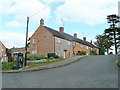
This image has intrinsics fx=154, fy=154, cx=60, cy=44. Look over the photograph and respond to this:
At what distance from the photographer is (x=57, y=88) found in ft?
27.0

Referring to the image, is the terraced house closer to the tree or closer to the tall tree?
the tree

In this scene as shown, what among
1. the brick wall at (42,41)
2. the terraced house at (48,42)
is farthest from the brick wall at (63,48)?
the brick wall at (42,41)

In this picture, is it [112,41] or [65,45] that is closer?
[65,45]

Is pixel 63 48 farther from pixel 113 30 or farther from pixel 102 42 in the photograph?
pixel 102 42

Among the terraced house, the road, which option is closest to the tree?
the terraced house

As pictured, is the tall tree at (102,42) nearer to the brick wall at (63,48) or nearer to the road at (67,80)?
the brick wall at (63,48)

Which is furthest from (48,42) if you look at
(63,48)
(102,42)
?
(102,42)

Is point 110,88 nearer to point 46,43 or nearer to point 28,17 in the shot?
point 28,17

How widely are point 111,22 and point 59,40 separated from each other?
66.3 feet

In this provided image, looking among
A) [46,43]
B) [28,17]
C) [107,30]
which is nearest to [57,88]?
[28,17]

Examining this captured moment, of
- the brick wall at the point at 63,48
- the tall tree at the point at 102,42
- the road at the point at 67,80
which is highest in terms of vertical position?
the tall tree at the point at 102,42

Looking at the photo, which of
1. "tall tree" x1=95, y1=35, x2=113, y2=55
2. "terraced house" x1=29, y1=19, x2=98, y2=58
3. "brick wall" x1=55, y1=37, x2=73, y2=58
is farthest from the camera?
"tall tree" x1=95, y1=35, x2=113, y2=55

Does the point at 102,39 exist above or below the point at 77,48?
above

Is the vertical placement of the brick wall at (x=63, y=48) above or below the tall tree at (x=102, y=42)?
below
